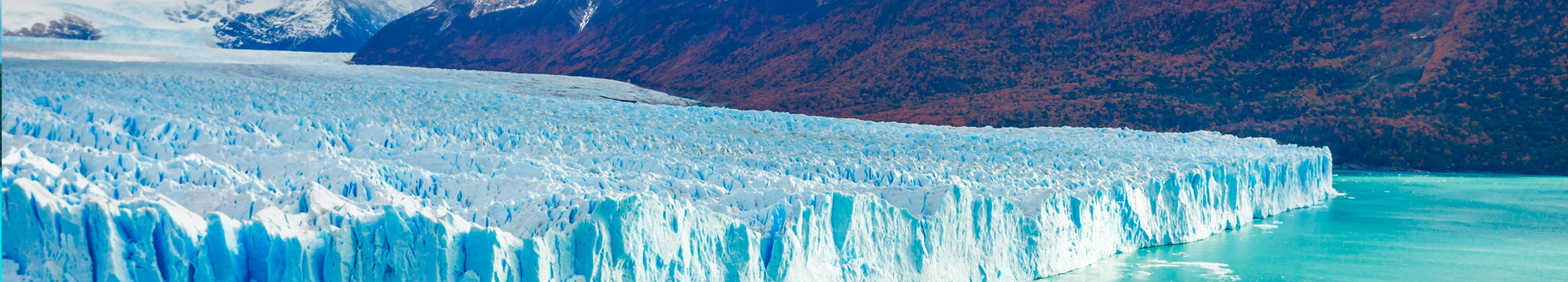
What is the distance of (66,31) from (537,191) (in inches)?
1365

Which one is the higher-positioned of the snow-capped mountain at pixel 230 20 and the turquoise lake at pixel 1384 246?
the snow-capped mountain at pixel 230 20

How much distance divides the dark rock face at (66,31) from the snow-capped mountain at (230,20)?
0.68ft

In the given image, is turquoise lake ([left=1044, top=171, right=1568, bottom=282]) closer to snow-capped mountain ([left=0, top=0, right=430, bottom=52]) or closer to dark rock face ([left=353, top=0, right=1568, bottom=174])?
dark rock face ([left=353, top=0, right=1568, bottom=174])

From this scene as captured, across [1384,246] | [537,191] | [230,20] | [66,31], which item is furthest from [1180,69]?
[230,20]

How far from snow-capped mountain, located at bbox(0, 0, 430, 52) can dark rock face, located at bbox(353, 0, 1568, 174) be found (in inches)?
609

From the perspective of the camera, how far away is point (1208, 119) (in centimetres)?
3092

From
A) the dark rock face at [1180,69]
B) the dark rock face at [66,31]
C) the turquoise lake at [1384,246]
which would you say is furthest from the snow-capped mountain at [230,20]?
the turquoise lake at [1384,246]

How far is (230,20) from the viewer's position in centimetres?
4634

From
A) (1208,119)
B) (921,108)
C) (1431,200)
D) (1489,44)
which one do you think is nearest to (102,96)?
(1431,200)

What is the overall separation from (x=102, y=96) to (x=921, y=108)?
23005mm

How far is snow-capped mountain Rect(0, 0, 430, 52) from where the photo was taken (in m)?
37.8

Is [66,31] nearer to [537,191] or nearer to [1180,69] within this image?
[1180,69]

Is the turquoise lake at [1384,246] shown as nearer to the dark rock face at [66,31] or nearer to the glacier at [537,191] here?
the glacier at [537,191]

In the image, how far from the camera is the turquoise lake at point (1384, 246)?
39.7ft
